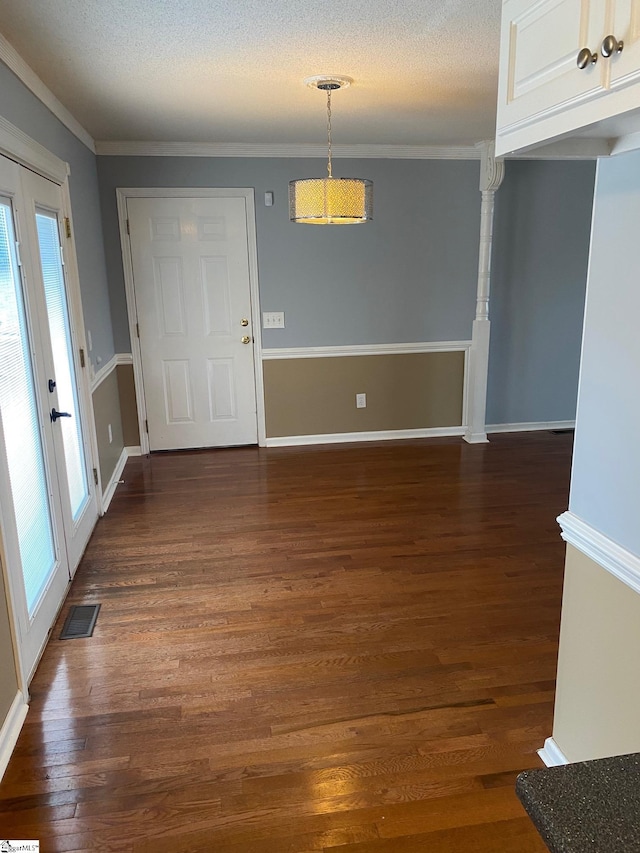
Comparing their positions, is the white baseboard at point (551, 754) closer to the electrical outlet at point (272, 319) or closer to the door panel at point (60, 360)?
the door panel at point (60, 360)

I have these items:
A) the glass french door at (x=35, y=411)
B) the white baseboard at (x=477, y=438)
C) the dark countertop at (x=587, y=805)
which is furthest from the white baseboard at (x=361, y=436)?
the dark countertop at (x=587, y=805)

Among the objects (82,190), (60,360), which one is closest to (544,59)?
(60,360)

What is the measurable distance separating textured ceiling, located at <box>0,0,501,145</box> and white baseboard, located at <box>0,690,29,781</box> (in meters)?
2.38

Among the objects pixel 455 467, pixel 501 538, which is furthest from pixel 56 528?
pixel 455 467

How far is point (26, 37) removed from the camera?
7.84 feet

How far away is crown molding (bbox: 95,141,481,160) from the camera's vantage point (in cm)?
462

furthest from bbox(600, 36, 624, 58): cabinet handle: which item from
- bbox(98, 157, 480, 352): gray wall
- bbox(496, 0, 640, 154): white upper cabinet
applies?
bbox(98, 157, 480, 352): gray wall

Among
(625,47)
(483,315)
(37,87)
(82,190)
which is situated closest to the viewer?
(625,47)

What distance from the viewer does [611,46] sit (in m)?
1.03

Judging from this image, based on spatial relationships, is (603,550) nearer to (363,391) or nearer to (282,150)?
(363,391)

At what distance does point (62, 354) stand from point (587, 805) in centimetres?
312

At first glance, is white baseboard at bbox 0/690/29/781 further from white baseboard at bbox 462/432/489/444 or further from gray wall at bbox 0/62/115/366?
white baseboard at bbox 462/432/489/444

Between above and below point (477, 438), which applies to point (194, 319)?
above

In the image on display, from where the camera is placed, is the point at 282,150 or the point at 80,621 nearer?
the point at 80,621
